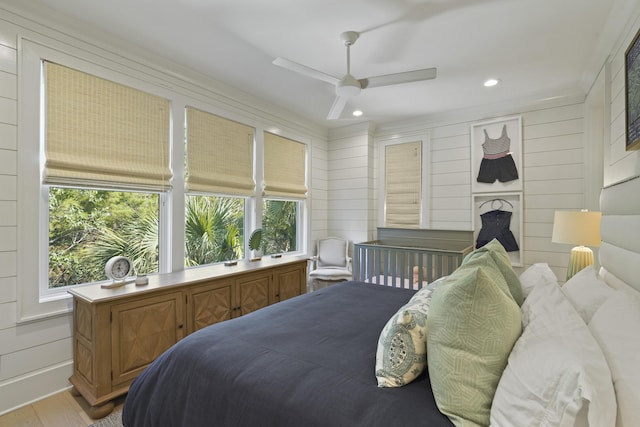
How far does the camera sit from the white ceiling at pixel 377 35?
6.96 ft

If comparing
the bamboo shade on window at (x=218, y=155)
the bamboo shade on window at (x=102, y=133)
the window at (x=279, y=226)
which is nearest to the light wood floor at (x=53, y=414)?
the bamboo shade on window at (x=102, y=133)

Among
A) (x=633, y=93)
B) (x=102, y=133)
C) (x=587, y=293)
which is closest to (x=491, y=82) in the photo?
(x=633, y=93)

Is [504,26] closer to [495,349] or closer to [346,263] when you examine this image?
[495,349]

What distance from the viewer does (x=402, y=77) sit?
2312 mm

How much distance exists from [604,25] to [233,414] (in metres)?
3.51

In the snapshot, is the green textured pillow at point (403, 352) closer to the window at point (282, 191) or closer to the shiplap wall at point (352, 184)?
the window at point (282, 191)

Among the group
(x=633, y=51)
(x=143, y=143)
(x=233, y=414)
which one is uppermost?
(x=633, y=51)

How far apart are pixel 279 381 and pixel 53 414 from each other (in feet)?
6.41

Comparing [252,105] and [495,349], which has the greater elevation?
[252,105]

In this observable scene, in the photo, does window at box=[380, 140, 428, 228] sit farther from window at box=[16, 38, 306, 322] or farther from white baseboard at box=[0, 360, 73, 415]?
white baseboard at box=[0, 360, 73, 415]

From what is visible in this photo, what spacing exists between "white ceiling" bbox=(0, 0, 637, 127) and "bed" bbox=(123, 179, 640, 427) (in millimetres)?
1495

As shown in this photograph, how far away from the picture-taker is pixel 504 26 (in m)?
2.32

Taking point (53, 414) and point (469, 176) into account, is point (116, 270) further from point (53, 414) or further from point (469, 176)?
point (469, 176)

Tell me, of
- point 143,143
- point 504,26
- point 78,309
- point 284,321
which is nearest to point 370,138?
point 504,26
